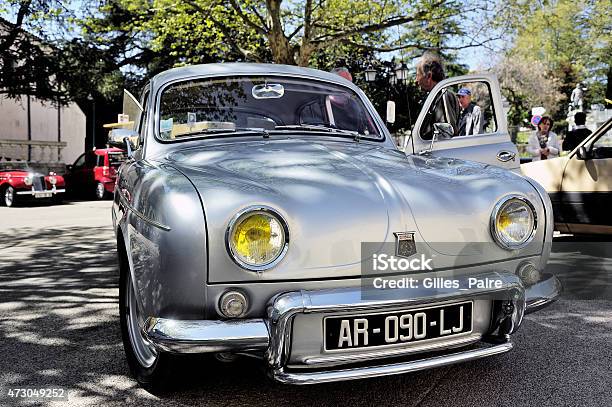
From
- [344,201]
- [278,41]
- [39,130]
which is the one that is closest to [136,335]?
[344,201]

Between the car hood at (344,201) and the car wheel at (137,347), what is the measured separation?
66 cm

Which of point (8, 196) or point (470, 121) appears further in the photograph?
point (8, 196)

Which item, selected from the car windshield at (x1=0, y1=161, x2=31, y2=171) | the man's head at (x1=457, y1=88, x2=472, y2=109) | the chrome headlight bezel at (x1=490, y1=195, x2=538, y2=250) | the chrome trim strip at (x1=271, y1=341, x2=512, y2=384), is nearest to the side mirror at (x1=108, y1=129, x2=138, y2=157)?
the chrome trim strip at (x1=271, y1=341, x2=512, y2=384)

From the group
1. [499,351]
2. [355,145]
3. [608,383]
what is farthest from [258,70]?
[608,383]

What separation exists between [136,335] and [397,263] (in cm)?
149

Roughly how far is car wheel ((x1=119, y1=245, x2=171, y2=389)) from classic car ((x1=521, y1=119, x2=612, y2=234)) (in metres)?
4.86

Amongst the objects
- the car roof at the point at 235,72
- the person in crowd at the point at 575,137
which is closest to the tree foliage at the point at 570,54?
the person in crowd at the point at 575,137

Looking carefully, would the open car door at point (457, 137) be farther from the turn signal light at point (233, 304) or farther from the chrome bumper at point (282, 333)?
the turn signal light at point (233, 304)

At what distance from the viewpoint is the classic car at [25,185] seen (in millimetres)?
15711

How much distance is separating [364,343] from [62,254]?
19.1ft

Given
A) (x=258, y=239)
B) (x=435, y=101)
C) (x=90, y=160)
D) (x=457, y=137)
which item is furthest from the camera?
(x=90, y=160)

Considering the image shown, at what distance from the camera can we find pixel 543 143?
10219 mm

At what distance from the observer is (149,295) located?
2.62 meters

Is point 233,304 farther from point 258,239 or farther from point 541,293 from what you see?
point 541,293
